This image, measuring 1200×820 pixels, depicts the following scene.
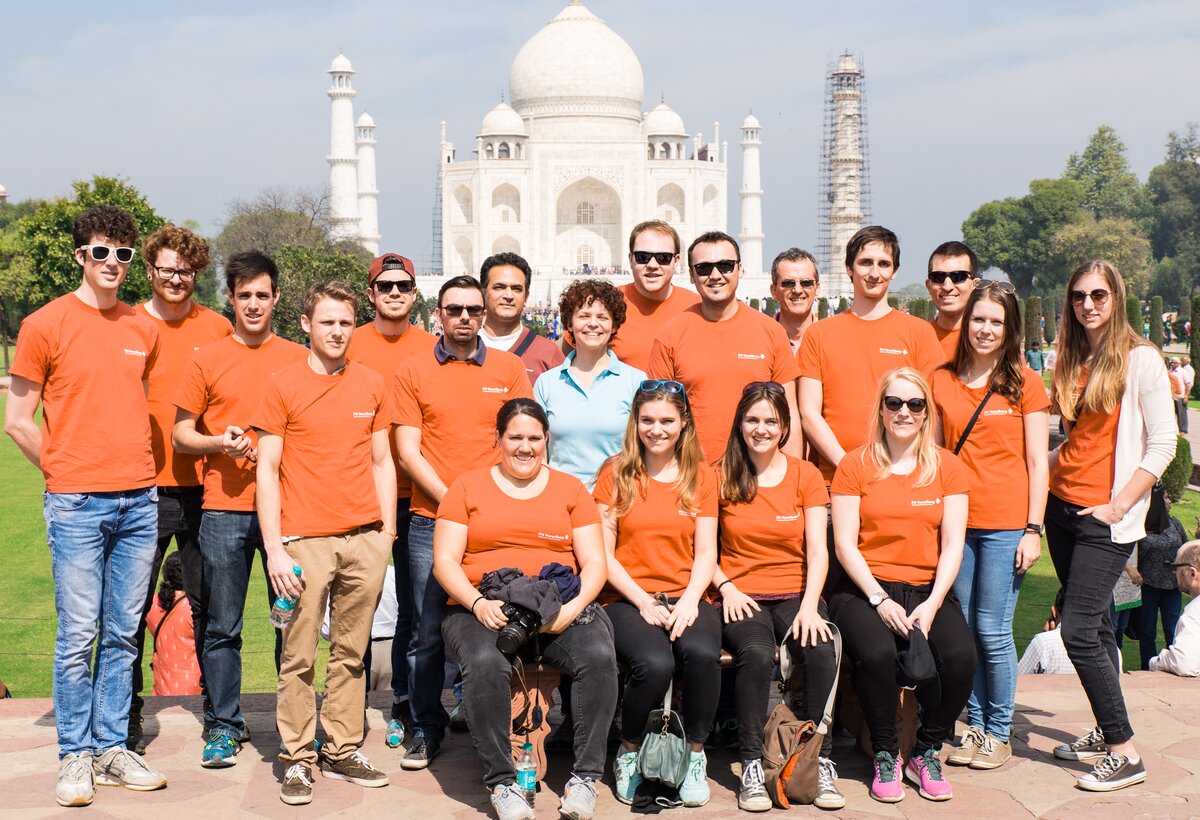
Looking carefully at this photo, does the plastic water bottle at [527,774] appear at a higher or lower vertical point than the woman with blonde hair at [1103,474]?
lower

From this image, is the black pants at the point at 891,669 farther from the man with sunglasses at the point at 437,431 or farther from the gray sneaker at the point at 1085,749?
the man with sunglasses at the point at 437,431

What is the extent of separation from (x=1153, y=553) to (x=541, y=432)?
341 centimetres

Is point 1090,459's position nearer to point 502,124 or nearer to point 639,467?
point 639,467

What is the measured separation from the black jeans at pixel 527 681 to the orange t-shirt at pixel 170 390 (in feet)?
3.71

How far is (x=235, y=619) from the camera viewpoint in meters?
3.91

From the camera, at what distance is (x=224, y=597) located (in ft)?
12.7

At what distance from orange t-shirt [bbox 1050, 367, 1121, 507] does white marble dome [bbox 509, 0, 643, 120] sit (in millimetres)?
47505

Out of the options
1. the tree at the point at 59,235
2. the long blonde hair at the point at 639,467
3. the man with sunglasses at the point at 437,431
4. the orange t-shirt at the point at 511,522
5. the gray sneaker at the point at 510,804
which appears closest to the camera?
the gray sneaker at the point at 510,804

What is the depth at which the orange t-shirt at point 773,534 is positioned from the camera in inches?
152

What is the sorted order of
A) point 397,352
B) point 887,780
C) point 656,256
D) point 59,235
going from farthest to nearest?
point 59,235
point 656,256
point 397,352
point 887,780

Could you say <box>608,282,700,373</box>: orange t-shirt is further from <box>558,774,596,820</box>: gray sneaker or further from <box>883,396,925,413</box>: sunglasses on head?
<box>558,774,596,820</box>: gray sneaker

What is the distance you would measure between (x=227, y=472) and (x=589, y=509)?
118 cm

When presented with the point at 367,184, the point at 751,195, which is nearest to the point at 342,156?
the point at 367,184

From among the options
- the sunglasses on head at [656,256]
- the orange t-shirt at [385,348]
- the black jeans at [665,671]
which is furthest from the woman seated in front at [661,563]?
the orange t-shirt at [385,348]
